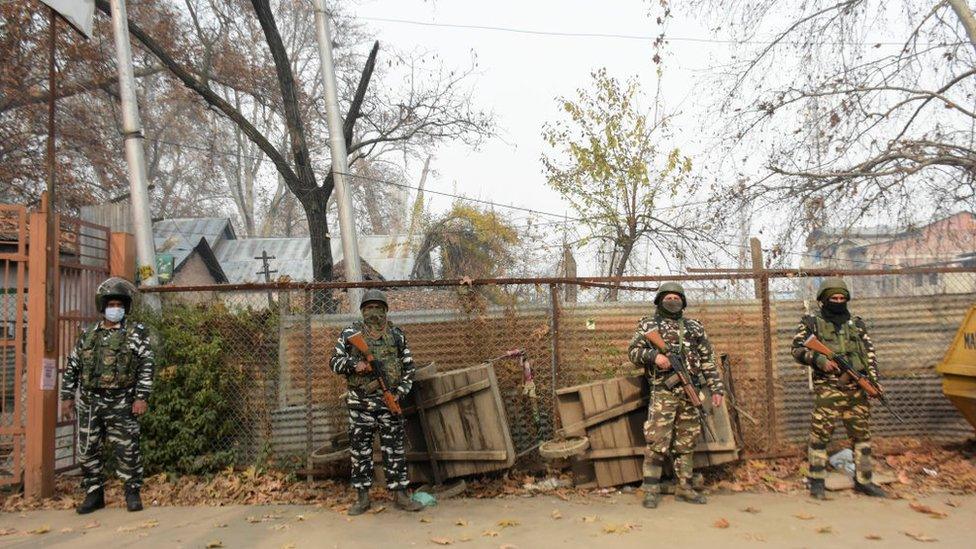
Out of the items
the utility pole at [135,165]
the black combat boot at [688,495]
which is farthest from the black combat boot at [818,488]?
the utility pole at [135,165]

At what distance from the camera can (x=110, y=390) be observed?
18.0ft

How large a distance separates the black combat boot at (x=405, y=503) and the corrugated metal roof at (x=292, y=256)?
67.5 ft

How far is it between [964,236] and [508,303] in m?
7.46

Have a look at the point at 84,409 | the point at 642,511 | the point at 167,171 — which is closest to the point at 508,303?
the point at 642,511

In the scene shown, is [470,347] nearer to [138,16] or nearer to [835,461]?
[835,461]

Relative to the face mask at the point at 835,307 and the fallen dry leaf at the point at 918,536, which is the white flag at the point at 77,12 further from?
the fallen dry leaf at the point at 918,536

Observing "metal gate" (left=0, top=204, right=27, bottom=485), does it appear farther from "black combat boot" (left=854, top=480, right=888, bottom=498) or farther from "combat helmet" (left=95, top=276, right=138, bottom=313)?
"black combat boot" (left=854, top=480, right=888, bottom=498)

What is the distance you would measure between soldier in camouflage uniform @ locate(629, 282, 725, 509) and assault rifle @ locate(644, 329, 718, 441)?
0.04 m

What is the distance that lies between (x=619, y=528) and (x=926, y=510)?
93.5 inches

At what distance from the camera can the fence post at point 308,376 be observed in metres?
6.05

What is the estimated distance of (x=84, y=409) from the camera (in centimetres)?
562

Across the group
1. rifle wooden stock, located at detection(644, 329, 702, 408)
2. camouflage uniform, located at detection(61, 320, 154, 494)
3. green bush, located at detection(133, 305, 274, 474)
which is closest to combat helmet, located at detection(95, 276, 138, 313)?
camouflage uniform, located at detection(61, 320, 154, 494)

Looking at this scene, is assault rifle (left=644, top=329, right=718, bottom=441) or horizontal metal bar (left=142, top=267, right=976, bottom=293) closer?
assault rifle (left=644, top=329, right=718, bottom=441)

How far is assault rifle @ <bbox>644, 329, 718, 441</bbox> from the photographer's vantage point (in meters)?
5.24
